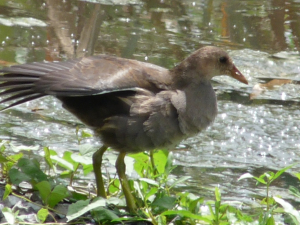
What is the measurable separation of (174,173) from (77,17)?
128 inches

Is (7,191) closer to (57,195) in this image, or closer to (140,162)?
(57,195)

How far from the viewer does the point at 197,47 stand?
5.77 metres

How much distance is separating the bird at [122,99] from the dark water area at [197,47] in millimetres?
433

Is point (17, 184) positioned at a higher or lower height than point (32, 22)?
lower

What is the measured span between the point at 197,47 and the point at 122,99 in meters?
2.88

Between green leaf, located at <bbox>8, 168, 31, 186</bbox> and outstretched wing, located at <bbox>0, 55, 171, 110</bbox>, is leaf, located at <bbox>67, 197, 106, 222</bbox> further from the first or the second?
outstretched wing, located at <bbox>0, 55, 171, 110</bbox>

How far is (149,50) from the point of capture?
5578mm

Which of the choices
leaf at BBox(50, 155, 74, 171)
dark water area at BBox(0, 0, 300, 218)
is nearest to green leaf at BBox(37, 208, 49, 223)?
leaf at BBox(50, 155, 74, 171)

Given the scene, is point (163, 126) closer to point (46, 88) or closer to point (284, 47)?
point (46, 88)

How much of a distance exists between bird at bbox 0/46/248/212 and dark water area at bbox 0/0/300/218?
433 mm

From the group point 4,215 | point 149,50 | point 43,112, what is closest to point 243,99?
point 149,50

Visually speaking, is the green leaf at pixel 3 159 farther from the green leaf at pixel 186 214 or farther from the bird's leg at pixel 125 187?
the green leaf at pixel 186 214

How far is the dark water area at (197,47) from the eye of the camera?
3803 mm

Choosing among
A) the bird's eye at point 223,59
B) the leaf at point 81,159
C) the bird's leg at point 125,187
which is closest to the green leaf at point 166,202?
the bird's leg at point 125,187
